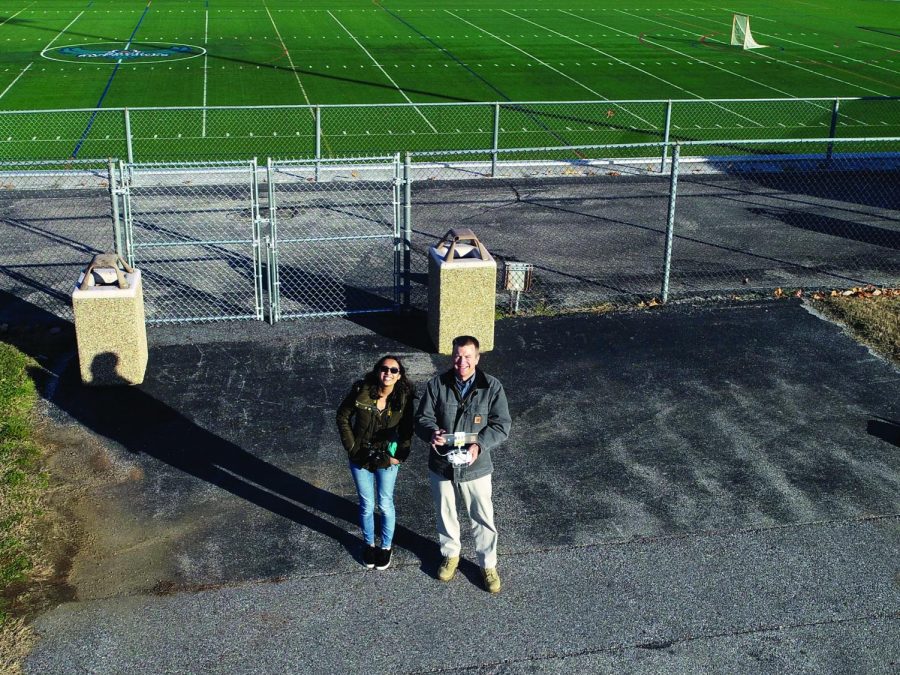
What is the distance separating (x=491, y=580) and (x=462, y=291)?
4.60 meters

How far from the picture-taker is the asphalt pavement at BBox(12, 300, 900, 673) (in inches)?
291

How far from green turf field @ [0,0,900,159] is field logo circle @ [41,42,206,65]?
87 millimetres

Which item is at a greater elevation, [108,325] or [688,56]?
[688,56]

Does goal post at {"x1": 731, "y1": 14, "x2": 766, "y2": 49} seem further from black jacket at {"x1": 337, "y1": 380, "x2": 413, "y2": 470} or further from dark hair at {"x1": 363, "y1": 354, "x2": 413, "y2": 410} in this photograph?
black jacket at {"x1": 337, "y1": 380, "x2": 413, "y2": 470}

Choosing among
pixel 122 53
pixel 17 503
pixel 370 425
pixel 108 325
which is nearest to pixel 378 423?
pixel 370 425

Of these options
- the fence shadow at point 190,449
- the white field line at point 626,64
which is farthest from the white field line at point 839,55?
the fence shadow at point 190,449

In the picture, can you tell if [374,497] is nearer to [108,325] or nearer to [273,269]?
[108,325]

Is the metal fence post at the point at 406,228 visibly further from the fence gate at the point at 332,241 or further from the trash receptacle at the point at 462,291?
the trash receptacle at the point at 462,291

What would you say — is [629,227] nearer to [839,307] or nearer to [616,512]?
[839,307]

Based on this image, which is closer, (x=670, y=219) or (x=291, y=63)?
(x=670, y=219)

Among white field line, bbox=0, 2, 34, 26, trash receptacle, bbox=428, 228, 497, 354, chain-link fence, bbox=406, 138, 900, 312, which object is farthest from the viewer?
white field line, bbox=0, 2, 34, 26

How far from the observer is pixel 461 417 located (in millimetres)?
7504

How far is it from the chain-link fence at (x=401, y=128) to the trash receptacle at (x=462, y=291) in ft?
23.5

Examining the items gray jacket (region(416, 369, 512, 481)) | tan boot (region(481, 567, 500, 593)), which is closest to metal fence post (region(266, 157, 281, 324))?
gray jacket (region(416, 369, 512, 481))
